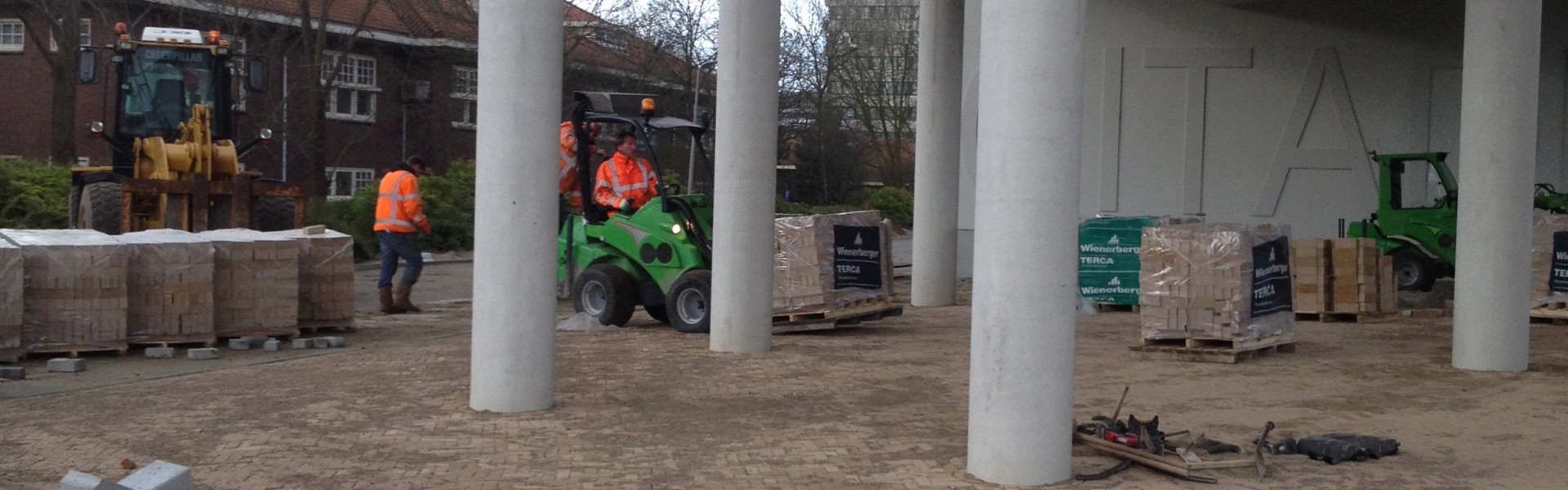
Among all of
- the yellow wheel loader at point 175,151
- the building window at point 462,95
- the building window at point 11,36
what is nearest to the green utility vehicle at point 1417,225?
the yellow wheel loader at point 175,151

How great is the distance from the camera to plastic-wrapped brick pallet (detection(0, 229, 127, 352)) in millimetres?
10922

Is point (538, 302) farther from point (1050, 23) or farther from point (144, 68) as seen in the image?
point (144, 68)

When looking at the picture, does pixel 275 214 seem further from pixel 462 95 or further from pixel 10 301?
pixel 462 95

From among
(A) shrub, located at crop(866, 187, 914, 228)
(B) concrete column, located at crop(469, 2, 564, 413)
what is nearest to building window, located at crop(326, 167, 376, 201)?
(A) shrub, located at crop(866, 187, 914, 228)

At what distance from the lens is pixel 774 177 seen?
1199 cm

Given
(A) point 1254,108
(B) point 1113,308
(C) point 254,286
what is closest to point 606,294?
(C) point 254,286

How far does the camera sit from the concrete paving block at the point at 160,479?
6.04 metres

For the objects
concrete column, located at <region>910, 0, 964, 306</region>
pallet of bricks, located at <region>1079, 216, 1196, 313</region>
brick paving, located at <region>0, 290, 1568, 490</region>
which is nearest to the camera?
brick paving, located at <region>0, 290, 1568, 490</region>

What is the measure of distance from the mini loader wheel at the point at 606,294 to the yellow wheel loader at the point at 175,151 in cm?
517

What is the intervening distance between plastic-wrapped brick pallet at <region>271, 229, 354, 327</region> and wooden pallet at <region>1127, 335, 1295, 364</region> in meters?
6.74

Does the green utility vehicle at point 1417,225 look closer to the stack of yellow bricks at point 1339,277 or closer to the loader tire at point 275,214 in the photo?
the stack of yellow bricks at point 1339,277

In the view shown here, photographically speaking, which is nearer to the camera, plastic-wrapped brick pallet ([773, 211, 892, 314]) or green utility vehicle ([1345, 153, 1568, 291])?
plastic-wrapped brick pallet ([773, 211, 892, 314])

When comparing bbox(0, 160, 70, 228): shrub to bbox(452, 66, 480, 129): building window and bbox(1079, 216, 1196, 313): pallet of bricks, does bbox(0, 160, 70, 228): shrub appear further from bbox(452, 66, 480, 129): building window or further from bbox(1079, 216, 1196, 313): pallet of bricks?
bbox(452, 66, 480, 129): building window

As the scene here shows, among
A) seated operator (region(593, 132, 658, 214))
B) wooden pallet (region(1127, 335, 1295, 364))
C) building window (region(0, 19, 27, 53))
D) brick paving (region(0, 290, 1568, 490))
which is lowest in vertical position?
brick paving (region(0, 290, 1568, 490))
